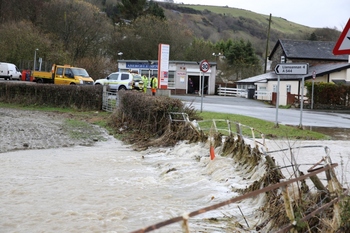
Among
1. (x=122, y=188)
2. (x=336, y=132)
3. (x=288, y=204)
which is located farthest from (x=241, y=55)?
(x=288, y=204)

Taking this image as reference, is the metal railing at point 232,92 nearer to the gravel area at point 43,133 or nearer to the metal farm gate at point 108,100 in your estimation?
the metal farm gate at point 108,100

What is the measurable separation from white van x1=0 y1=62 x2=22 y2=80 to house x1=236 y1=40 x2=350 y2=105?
25707mm

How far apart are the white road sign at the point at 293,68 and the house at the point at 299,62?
2599 centimetres

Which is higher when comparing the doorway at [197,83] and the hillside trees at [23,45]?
the hillside trees at [23,45]

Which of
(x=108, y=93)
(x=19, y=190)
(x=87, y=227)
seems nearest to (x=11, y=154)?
(x=19, y=190)

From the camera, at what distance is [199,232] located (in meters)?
6.97

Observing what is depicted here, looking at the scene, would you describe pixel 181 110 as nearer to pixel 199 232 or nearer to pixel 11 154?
pixel 11 154

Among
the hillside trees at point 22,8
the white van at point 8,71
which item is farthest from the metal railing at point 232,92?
the hillside trees at point 22,8

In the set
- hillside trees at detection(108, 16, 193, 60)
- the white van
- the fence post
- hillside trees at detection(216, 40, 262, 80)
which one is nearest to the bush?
the fence post

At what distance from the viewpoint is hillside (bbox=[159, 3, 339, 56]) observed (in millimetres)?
123438

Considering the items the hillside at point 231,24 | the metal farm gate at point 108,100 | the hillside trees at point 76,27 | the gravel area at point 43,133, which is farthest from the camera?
the hillside at point 231,24

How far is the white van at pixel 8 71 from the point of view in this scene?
160 ft

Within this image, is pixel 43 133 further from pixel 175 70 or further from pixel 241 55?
pixel 241 55

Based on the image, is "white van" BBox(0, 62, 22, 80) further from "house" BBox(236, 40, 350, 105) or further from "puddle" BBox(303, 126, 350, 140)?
"puddle" BBox(303, 126, 350, 140)
